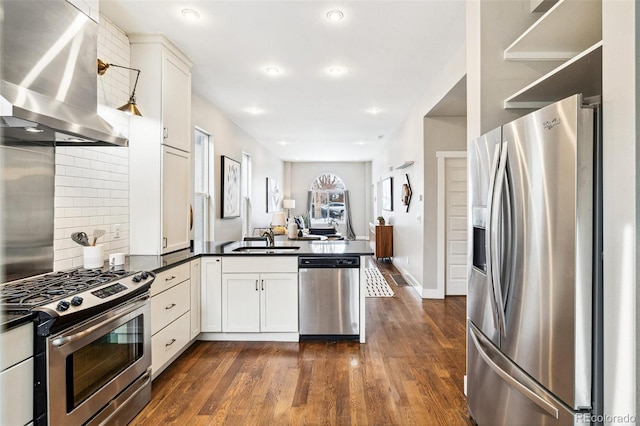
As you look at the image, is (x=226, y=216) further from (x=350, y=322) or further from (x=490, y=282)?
(x=490, y=282)

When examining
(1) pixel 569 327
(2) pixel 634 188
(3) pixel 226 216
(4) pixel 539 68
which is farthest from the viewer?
(3) pixel 226 216

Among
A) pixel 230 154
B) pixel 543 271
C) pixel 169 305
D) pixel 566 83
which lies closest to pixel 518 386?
pixel 543 271

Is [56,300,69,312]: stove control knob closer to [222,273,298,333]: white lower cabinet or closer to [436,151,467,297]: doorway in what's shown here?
[222,273,298,333]: white lower cabinet

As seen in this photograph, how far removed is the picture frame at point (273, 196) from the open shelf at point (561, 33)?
24.5 feet

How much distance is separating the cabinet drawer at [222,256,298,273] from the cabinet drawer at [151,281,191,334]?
1.30 feet

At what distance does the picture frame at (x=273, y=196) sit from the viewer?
29.7 feet

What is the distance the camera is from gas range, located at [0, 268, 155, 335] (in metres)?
1.44

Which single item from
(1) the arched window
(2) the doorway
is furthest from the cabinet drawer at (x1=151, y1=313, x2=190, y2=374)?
(1) the arched window

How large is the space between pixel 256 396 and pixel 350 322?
1.19 meters

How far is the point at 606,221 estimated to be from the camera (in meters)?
1.15

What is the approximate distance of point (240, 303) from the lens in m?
3.18

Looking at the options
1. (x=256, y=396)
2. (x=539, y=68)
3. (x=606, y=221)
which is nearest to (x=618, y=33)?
(x=606, y=221)

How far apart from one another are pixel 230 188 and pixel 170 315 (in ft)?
10.6

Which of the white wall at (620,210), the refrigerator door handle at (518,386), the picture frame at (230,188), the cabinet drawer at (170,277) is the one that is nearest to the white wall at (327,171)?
the picture frame at (230,188)
